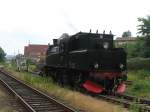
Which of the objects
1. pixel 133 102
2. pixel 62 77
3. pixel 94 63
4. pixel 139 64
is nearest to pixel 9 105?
pixel 133 102

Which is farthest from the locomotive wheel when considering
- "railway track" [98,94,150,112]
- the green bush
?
the green bush

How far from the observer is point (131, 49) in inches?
2004

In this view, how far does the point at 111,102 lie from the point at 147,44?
1041 inches

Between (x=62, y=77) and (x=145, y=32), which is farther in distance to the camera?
(x=145, y=32)

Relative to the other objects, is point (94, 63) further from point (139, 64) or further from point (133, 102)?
point (139, 64)

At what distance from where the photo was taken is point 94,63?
19062 millimetres

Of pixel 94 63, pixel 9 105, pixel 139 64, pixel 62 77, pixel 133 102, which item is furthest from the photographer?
pixel 139 64

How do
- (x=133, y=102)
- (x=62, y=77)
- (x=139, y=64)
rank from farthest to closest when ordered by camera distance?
(x=139, y=64), (x=62, y=77), (x=133, y=102)

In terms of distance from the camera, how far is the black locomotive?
19.2 metres

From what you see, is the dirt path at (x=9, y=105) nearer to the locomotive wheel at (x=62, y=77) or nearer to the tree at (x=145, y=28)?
the locomotive wheel at (x=62, y=77)

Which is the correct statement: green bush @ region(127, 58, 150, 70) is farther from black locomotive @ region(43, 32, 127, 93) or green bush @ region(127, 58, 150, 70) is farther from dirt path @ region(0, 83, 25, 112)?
dirt path @ region(0, 83, 25, 112)

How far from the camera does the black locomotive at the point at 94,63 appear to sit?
754 inches

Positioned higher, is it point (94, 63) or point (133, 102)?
point (94, 63)

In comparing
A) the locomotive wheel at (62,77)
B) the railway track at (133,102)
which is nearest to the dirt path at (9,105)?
the railway track at (133,102)
